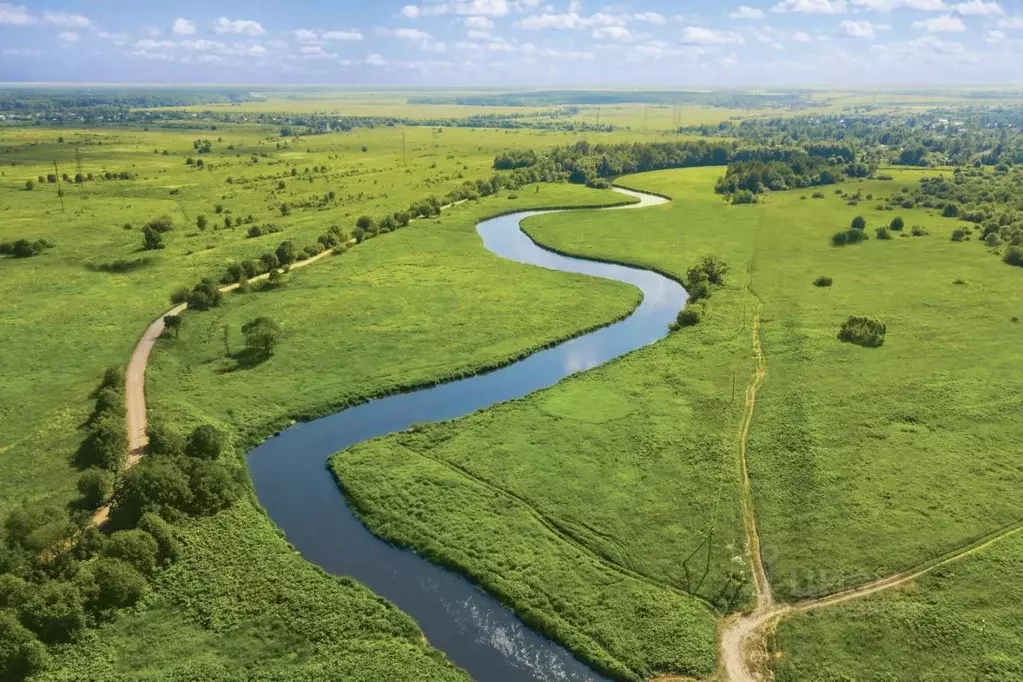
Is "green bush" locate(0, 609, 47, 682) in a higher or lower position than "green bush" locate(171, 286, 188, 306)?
lower

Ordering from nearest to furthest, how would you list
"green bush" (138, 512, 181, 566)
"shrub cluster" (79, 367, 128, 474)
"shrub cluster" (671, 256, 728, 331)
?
"green bush" (138, 512, 181, 566) → "shrub cluster" (79, 367, 128, 474) → "shrub cluster" (671, 256, 728, 331)

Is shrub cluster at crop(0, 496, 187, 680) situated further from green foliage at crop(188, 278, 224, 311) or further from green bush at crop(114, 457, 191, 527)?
green foliage at crop(188, 278, 224, 311)

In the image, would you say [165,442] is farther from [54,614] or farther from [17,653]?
[17,653]

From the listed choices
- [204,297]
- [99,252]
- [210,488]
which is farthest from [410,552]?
[99,252]

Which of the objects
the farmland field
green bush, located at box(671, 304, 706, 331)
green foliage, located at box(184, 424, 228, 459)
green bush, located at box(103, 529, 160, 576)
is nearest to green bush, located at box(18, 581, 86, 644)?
the farmland field

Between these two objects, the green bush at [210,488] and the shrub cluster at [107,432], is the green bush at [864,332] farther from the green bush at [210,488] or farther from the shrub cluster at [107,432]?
the shrub cluster at [107,432]

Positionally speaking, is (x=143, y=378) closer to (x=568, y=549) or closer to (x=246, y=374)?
(x=246, y=374)

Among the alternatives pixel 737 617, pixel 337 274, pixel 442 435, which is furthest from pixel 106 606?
pixel 337 274
